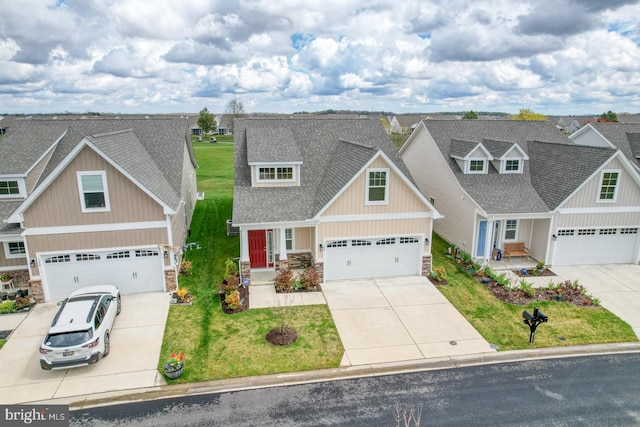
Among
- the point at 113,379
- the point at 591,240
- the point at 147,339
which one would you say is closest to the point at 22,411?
the point at 113,379

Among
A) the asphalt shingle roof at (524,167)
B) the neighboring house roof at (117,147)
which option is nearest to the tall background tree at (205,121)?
the neighboring house roof at (117,147)

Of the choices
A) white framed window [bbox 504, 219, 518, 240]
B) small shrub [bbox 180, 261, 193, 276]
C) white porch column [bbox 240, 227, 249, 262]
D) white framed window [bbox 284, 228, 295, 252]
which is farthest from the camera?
white framed window [bbox 504, 219, 518, 240]

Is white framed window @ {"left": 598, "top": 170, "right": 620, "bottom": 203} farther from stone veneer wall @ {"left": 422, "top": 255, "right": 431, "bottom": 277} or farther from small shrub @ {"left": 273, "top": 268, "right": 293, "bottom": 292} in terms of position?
small shrub @ {"left": 273, "top": 268, "right": 293, "bottom": 292}

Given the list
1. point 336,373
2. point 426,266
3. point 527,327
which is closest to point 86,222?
point 336,373

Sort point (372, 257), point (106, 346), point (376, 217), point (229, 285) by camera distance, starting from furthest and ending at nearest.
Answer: point (372, 257)
point (376, 217)
point (229, 285)
point (106, 346)

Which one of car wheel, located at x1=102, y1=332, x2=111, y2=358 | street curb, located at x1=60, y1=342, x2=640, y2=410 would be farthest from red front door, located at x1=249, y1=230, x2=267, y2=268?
street curb, located at x1=60, y1=342, x2=640, y2=410

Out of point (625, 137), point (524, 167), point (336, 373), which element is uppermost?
point (625, 137)

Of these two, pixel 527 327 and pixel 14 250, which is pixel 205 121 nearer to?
pixel 14 250
